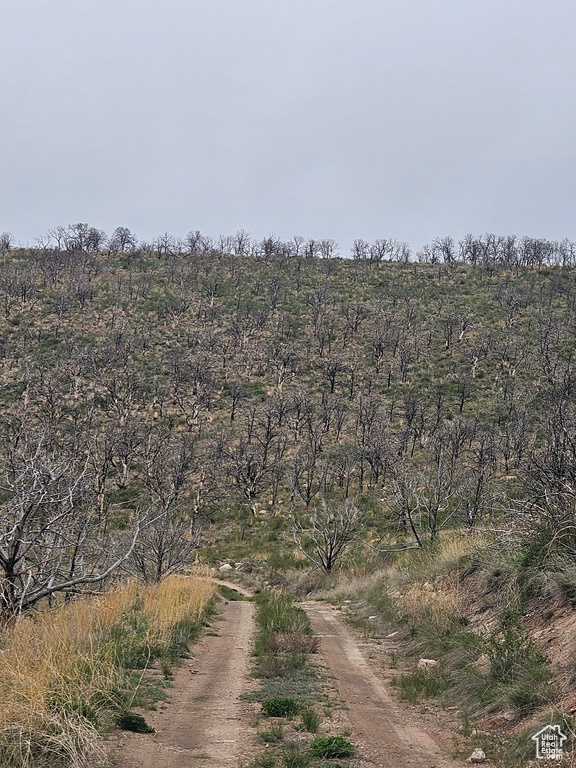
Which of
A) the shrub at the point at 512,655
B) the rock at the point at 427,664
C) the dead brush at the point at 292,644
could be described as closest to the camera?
the shrub at the point at 512,655

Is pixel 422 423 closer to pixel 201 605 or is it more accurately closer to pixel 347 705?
pixel 201 605

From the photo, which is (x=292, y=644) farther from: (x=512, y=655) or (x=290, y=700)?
(x=512, y=655)

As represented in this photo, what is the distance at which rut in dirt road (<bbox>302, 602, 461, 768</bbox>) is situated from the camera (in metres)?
5.65

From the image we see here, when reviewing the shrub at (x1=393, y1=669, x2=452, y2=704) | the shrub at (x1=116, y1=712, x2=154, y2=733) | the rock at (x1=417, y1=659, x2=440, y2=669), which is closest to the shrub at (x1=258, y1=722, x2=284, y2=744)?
the shrub at (x1=116, y1=712, x2=154, y2=733)

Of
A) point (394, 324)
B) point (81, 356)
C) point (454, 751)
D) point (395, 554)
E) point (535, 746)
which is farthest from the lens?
point (394, 324)

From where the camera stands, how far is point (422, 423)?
4962 centimetres

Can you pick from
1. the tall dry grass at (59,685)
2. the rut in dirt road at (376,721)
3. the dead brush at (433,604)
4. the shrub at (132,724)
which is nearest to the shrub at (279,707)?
the rut in dirt road at (376,721)

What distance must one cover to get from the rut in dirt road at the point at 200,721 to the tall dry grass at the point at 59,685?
0.50 m

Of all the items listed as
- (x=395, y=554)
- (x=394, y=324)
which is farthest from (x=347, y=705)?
(x=394, y=324)

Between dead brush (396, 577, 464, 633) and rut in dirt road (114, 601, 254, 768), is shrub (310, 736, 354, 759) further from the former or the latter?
dead brush (396, 577, 464, 633)

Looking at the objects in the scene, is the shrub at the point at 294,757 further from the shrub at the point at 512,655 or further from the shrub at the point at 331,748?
the shrub at the point at 512,655

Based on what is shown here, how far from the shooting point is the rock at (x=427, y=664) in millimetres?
9263

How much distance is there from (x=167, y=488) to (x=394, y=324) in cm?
4033

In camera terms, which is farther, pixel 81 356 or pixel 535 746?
pixel 81 356
